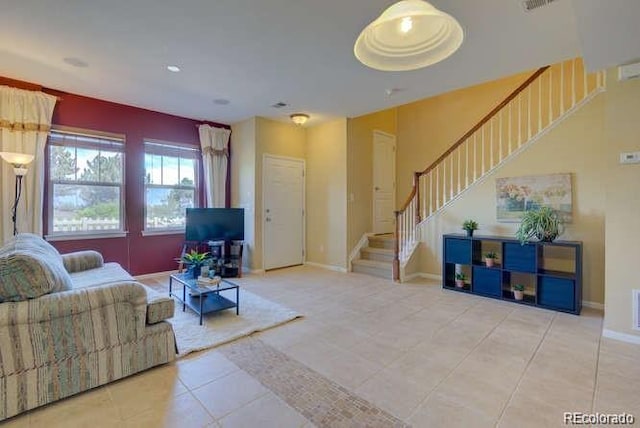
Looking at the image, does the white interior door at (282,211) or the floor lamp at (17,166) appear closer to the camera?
the floor lamp at (17,166)

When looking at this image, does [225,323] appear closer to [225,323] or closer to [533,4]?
[225,323]

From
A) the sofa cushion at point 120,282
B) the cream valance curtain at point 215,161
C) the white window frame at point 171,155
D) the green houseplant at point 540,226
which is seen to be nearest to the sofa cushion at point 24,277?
the sofa cushion at point 120,282

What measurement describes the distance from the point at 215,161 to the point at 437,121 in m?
4.36

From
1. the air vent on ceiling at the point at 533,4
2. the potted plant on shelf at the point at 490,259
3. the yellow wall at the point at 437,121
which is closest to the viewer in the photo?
the air vent on ceiling at the point at 533,4

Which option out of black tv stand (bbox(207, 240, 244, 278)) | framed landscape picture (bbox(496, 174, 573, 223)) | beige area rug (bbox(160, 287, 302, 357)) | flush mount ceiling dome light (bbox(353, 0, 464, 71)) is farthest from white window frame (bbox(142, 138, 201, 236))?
framed landscape picture (bbox(496, 174, 573, 223))

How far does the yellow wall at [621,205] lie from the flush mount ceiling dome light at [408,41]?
156 cm

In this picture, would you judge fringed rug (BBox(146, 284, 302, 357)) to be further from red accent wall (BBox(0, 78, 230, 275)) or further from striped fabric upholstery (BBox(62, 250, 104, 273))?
red accent wall (BBox(0, 78, 230, 275))

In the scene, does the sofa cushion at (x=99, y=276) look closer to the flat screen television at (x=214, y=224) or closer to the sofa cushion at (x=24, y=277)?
the sofa cushion at (x=24, y=277)


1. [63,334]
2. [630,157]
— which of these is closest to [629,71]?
[630,157]

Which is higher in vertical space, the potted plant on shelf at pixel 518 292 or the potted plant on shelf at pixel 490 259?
the potted plant on shelf at pixel 490 259

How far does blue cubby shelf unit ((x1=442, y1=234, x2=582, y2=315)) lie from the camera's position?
3457 mm

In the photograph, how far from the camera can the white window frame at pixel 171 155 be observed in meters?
5.08

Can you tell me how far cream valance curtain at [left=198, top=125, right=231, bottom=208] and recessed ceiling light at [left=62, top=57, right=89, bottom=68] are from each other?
84.6 inches

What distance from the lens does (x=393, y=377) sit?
2166 mm
